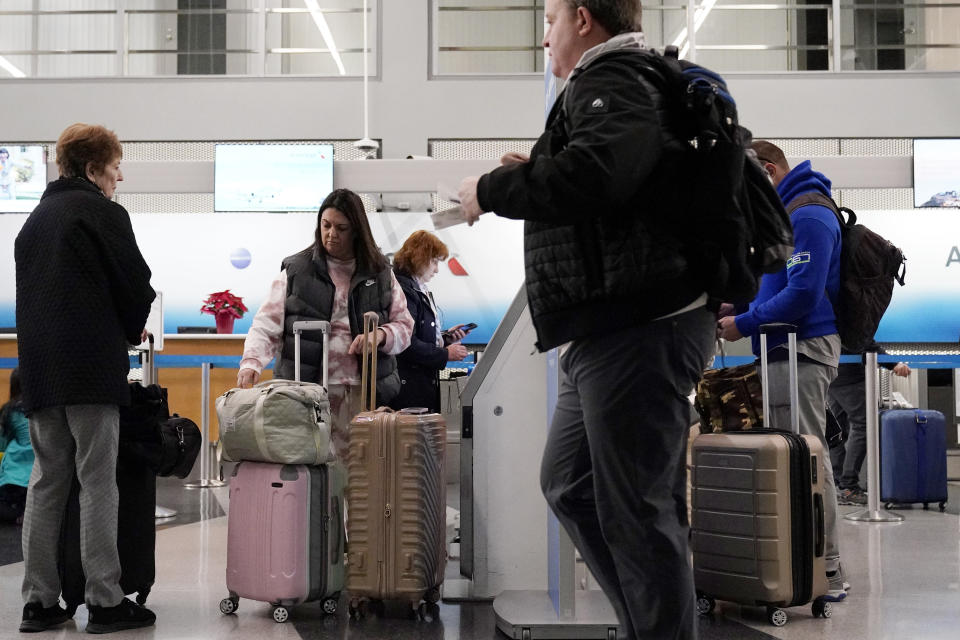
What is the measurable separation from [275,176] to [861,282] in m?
8.39

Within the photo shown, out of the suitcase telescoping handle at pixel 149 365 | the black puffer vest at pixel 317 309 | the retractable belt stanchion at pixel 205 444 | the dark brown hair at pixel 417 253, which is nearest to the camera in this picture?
the black puffer vest at pixel 317 309

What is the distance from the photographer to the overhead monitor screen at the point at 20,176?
37.4ft

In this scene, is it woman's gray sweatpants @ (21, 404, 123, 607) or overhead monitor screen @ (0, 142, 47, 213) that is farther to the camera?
overhead monitor screen @ (0, 142, 47, 213)

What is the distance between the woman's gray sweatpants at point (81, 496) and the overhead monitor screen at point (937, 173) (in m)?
4.04

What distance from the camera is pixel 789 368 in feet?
11.1

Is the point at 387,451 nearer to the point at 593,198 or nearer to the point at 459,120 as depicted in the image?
the point at 593,198

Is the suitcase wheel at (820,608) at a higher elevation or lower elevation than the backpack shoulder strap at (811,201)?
lower

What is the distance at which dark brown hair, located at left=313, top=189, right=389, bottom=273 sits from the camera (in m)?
3.72

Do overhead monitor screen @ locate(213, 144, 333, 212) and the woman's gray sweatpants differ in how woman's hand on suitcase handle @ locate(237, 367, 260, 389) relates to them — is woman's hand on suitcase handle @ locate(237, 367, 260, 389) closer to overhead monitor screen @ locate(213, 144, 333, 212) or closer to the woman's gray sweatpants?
the woman's gray sweatpants

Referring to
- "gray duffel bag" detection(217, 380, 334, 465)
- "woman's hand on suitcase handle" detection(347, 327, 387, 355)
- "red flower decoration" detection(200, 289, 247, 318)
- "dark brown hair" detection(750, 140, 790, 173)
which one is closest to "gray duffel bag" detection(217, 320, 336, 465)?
"gray duffel bag" detection(217, 380, 334, 465)

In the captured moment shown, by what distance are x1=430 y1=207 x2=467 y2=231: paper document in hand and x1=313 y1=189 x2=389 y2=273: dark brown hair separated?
1772 mm

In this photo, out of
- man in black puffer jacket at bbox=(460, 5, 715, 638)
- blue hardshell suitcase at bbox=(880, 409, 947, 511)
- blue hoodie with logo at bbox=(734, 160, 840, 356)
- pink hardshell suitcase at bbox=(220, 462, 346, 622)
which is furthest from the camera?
blue hardshell suitcase at bbox=(880, 409, 947, 511)

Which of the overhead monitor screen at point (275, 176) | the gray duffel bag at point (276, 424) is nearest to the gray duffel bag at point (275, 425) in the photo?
the gray duffel bag at point (276, 424)

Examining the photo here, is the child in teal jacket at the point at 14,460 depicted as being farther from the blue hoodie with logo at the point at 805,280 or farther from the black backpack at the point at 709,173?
the black backpack at the point at 709,173
